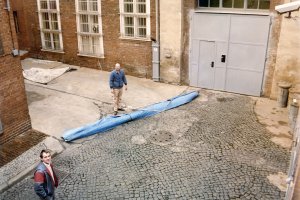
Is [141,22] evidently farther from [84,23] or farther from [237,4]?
[237,4]

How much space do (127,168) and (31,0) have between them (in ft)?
39.1

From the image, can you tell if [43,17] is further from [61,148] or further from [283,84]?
[283,84]


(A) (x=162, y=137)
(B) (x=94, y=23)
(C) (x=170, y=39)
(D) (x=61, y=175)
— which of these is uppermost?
(B) (x=94, y=23)

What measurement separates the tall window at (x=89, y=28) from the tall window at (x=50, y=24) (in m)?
1.23

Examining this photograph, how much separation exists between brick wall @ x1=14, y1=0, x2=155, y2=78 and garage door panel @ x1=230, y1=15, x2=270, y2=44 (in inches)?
134

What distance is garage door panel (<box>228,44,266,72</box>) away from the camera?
13.1 m

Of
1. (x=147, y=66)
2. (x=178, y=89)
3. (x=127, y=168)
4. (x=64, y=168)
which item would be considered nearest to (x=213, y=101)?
(x=178, y=89)

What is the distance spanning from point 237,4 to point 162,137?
6.19m

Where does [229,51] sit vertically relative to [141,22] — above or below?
below

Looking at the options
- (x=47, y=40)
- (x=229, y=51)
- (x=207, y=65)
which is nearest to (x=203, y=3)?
(x=229, y=51)

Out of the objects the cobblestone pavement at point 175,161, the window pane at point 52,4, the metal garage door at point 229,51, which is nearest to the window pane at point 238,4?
the metal garage door at point 229,51

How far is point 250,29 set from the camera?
12945 mm

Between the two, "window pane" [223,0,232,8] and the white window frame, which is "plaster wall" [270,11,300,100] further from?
the white window frame

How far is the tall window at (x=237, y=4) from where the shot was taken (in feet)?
41.9
